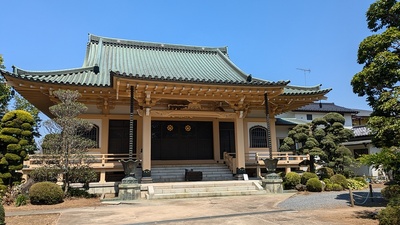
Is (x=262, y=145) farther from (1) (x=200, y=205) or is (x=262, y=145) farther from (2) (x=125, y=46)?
(2) (x=125, y=46)

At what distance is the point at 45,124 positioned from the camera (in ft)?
41.8

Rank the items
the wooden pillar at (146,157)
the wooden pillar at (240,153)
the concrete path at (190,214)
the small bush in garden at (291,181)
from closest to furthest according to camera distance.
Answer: the concrete path at (190,214)
the wooden pillar at (146,157)
the small bush in garden at (291,181)
the wooden pillar at (240,153)

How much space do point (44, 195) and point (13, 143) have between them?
465 cm

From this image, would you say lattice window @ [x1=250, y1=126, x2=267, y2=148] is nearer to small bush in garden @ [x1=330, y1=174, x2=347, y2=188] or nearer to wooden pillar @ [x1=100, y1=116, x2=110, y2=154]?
small bush in garden @ [x1=330, y1=174, x2=347, y2=188]

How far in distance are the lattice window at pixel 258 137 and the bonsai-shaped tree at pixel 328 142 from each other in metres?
1.96

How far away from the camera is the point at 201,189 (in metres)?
13.6

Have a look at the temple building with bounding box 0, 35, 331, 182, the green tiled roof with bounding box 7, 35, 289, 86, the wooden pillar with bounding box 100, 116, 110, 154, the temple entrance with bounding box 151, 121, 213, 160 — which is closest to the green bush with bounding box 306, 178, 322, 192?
the temple building with bounding box 0, 35, 331, 182

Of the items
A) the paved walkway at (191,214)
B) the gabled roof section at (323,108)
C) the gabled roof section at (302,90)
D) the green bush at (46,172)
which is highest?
the gabled roof section at (323,108)

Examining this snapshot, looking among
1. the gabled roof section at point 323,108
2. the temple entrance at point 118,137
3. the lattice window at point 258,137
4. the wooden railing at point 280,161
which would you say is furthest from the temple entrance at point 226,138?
the gabled roof section at point 323,108

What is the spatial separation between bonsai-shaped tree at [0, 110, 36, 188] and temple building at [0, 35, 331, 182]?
151cm

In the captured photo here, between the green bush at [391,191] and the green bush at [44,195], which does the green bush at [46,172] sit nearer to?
the green bush at [44,195]

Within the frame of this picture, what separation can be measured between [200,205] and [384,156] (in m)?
5.94

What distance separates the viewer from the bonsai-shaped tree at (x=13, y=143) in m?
14.3

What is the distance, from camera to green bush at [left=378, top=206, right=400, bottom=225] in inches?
250
